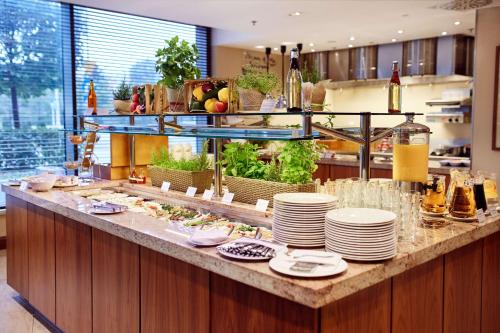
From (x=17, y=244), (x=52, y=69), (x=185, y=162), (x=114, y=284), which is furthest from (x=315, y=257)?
(x=52, y=69)

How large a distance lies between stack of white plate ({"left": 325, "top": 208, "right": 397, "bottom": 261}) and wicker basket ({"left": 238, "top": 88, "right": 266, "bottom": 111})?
996 mm

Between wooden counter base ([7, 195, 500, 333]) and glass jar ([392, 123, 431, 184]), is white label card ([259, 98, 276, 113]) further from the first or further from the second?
wooden counter base ([7, 195, 500, 333])

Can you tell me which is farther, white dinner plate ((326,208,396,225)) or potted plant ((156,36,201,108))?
potted plant ((156,36,201,108))

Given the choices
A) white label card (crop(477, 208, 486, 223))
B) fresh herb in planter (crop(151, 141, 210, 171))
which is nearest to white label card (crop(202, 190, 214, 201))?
fresh herb in planter (crop(151, 141, 210, 171))

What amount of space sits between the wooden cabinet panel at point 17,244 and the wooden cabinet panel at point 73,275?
658 mm

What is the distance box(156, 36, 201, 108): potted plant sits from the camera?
10.6ft

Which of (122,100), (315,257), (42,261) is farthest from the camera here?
(122,100)

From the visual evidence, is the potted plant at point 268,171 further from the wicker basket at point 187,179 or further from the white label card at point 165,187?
the white label card at point 165,187

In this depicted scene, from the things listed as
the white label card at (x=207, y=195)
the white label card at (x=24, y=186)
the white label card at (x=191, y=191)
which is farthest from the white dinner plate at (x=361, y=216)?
the white label card at (x=24, y=186)

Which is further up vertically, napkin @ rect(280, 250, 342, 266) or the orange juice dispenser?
the orange juice dispenser

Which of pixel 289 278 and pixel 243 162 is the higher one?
pixel 243 162

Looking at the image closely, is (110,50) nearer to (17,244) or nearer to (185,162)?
(17,244)

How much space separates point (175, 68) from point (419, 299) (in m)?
2.13

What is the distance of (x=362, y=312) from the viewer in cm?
175
